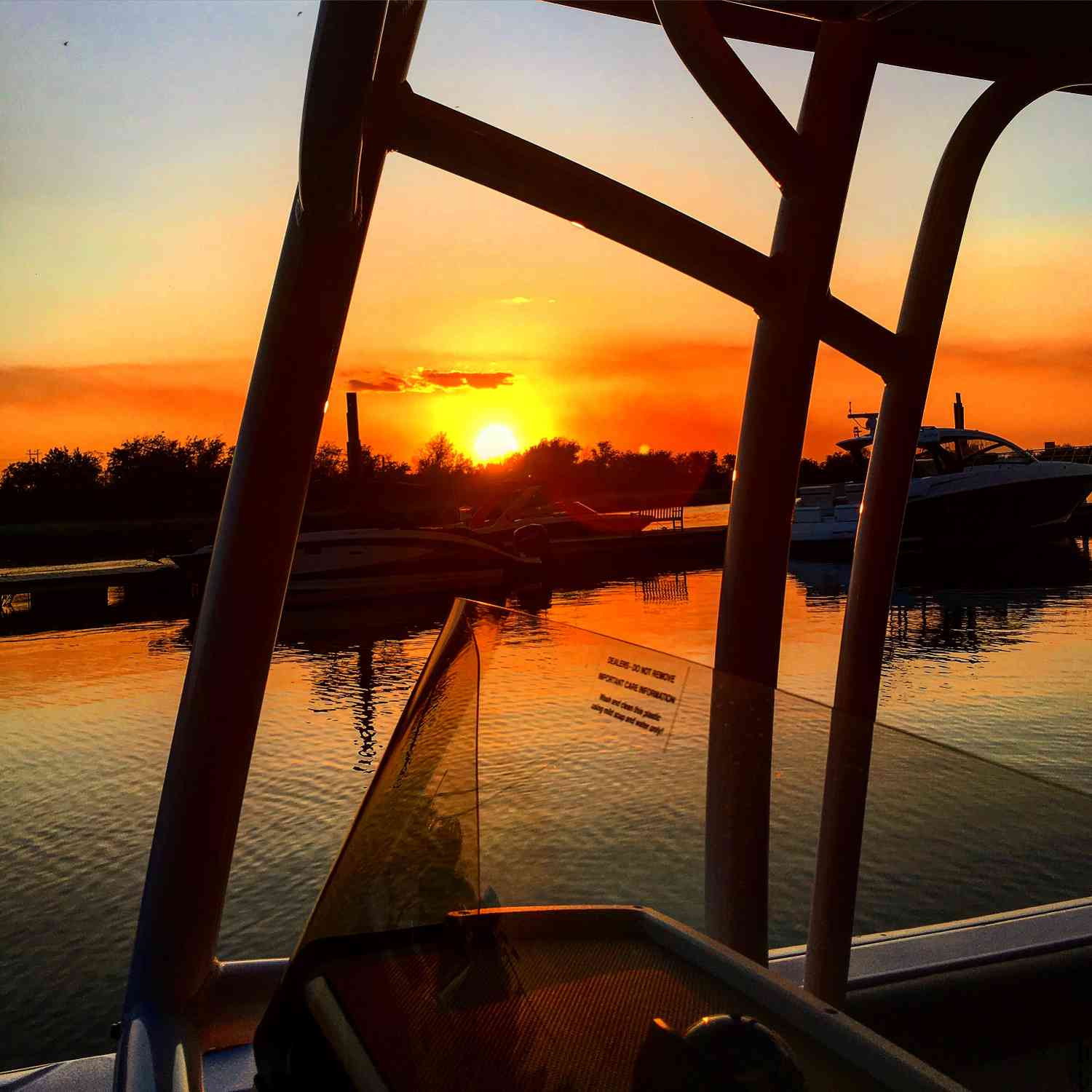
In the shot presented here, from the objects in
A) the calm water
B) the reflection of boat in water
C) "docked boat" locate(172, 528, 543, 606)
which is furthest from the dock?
the reflection of boat in water

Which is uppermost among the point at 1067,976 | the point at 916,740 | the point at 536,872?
the point at 916,740

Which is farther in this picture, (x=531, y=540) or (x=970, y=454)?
(x=531, y=540)

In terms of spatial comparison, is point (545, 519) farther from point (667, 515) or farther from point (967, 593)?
point (967, 593)

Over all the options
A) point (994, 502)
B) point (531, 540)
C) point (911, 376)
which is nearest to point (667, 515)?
point (531, 540)

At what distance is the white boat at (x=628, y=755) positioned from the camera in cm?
94

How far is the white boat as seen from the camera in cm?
94

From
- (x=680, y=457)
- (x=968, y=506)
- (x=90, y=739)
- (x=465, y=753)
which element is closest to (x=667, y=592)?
(x=968, y=506)

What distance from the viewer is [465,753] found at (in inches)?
43.4

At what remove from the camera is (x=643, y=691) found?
98cm

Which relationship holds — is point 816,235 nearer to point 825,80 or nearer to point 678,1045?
point 825,80

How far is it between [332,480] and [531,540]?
58.6 ft

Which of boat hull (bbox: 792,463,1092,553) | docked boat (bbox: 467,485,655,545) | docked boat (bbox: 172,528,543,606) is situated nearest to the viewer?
docked boat (bbox: 172,528,543,606)

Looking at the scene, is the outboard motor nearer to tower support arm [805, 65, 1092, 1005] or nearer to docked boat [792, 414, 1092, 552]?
docked boat [792, 414, 1092, 552]

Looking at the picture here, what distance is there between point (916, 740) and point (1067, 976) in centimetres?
104
